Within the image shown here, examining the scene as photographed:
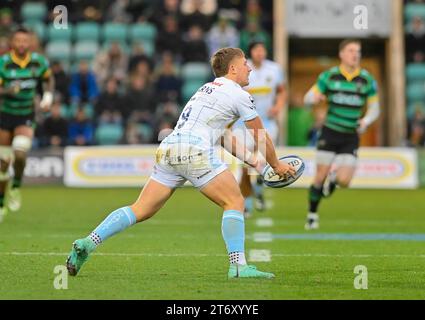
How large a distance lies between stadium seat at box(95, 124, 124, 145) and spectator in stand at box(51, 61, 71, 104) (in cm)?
99

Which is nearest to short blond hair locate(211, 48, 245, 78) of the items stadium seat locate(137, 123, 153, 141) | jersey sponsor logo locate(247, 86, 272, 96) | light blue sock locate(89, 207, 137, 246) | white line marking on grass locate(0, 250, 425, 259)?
light blue sock locate(89, 207, 137, 246)

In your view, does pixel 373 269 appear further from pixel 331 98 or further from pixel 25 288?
pixel 331 98

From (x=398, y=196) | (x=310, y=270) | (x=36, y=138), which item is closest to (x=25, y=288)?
(x=310, y=270)

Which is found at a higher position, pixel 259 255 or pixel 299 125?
pixel 299 125

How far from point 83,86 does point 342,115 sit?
417 inches

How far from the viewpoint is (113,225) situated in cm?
784

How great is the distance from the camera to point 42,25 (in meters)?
24.4

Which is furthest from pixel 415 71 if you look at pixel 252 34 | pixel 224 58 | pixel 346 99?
pixel 224 58

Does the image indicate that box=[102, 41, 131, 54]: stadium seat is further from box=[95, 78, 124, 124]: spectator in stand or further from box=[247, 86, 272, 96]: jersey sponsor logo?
box=[247, 86, 272, 96]: jersey sponsor logo

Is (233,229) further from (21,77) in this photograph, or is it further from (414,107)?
(414,107)

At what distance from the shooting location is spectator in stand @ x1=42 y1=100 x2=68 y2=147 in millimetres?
21562
